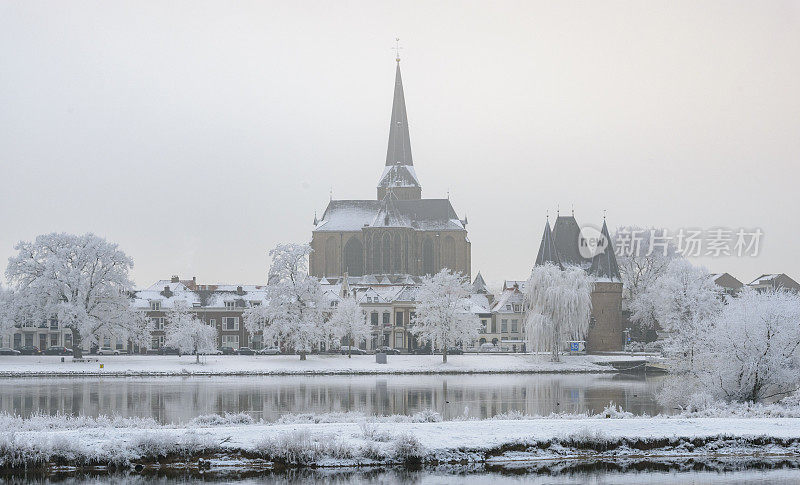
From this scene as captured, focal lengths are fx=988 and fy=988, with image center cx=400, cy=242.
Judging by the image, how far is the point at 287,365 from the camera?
64188 millimetres

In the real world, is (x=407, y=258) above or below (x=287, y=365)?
above

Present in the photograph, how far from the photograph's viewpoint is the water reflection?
36.9m

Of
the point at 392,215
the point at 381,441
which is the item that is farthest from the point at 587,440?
the point at 392,215

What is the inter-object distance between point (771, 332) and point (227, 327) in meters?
60.6

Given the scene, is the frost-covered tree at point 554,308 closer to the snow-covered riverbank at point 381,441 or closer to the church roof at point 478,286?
the snow-covered riverbank at point 381,441

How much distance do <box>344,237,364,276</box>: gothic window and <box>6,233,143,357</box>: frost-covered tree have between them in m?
48.7

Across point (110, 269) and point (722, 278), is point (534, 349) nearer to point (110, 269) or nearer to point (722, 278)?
point (110, 269)

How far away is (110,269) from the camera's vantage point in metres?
68.0

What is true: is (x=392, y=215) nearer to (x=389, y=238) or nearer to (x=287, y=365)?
(x=389, y=238)

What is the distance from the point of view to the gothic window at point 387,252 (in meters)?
111

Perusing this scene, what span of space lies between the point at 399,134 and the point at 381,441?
333ft

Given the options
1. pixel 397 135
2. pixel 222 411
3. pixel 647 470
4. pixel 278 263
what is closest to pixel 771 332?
pixel 647 470

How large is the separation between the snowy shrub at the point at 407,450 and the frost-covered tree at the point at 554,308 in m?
42.8

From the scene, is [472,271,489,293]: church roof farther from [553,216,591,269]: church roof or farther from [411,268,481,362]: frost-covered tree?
[411,268,481,362]: frost-covered tree
